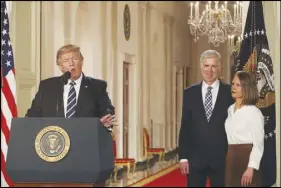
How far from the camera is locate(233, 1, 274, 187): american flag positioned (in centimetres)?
182

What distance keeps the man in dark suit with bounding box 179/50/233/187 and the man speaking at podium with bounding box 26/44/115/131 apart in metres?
0.28

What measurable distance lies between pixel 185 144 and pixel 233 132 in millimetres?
161

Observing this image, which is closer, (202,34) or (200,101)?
(200,101)

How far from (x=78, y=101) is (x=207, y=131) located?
42cm

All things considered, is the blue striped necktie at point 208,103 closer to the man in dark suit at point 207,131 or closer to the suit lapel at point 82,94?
the man in dark suit at point 207,131

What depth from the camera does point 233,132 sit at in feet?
5.82

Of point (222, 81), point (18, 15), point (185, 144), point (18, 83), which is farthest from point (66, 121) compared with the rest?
point (18, 83)

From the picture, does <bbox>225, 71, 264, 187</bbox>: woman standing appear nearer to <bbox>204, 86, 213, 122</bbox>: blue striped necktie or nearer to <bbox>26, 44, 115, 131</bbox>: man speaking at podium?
<bbox>204, 86, 213, 122</bbox>: blue striped necktie

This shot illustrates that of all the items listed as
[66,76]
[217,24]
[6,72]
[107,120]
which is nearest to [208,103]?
[107,120]

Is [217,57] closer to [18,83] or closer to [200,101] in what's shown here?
[200,101]

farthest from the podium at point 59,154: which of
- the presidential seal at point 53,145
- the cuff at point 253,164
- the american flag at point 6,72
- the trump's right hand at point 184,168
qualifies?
the american flag at point 6,72

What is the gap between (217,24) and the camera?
2309 mm

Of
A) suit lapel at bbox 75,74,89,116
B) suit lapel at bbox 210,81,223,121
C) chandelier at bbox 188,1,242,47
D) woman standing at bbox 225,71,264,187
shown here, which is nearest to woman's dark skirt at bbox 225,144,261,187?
woman standing at bbox 225,71,264,187

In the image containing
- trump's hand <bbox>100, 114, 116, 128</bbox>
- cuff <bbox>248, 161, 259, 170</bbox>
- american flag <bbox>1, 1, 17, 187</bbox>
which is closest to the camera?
cuff <bbox>248, 161, 259, 170</bbox>
